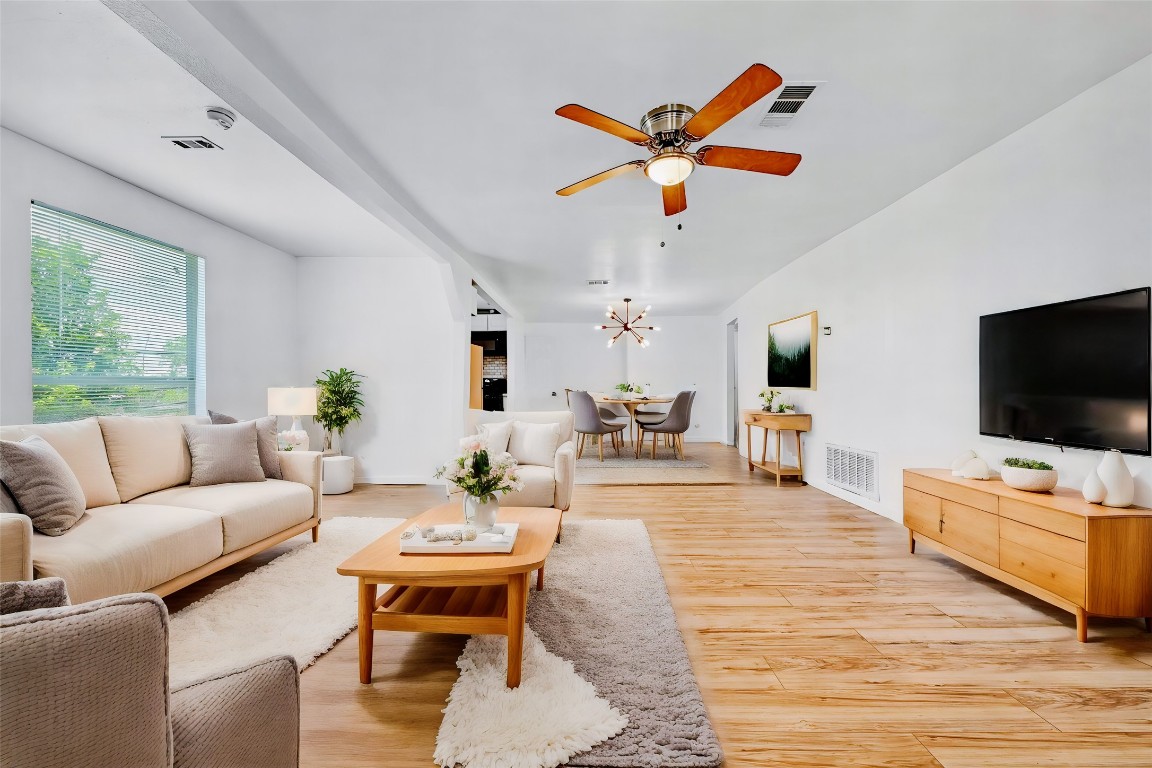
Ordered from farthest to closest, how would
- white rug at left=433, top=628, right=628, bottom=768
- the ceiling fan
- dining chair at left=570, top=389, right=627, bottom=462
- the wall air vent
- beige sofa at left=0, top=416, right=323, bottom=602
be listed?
dining chair at left=570, top=389, right=627, bottom=462, the wall air vent, the ceiling fan, beige sofa at left=0, top=416, right=323, bottom=602, white rug at left=433, top=628, right=628, bottom=768

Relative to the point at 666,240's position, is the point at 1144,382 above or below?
below

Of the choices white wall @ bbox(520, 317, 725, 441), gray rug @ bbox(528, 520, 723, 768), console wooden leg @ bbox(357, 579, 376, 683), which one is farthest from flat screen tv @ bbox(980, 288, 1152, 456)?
white wall @ bbox(520, 317, 725, 441)

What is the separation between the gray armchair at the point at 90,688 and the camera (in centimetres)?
61

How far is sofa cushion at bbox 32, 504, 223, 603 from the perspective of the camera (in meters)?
1.90

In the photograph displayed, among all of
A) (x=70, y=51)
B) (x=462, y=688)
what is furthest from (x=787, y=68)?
(x=70, y=51)

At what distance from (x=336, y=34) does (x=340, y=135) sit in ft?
2.77

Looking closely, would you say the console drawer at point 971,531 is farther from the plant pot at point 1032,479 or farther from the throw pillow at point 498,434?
the throw pillow at point 498,434

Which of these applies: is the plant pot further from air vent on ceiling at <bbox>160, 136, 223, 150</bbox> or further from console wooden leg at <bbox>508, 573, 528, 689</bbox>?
air vent on ceiling at <bbox>160, 136, 223, 150</bbox>

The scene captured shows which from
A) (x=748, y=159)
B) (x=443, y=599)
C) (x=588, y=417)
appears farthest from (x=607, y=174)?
(x=588, y=417)

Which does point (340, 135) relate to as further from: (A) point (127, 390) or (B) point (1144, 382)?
(B) point (1144, 382)

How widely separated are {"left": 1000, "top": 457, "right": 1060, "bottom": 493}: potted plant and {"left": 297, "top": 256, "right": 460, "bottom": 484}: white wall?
4.66 metres

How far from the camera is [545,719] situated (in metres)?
1.66

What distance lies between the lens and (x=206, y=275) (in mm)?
4344

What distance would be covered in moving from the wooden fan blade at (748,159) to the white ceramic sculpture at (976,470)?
1977mm
